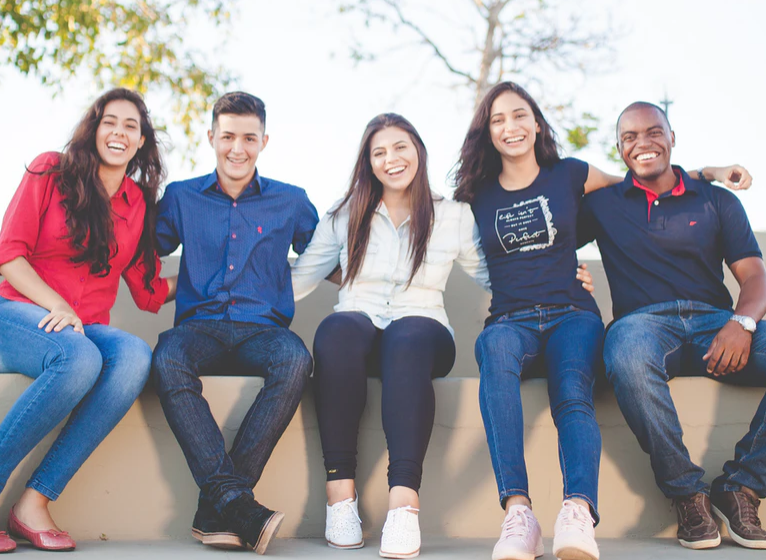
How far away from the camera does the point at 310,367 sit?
253 centimetres

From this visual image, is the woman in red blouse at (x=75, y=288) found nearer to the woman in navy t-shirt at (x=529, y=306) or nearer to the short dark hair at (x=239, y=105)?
the short dark hair at (x=239, y=105)

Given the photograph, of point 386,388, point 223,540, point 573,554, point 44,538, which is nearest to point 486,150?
point 386,388

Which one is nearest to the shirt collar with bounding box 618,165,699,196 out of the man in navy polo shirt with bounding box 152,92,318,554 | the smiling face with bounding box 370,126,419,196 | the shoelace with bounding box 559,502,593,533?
the smiling face with bounding box 370,126,419,196

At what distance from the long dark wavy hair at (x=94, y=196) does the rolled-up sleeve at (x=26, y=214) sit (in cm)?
5

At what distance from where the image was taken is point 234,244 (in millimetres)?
2838

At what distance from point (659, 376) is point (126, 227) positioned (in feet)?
6.33

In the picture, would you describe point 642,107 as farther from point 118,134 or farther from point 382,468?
point 118,134

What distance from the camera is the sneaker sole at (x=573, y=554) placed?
1.92m

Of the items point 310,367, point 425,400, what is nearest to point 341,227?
point 310,367

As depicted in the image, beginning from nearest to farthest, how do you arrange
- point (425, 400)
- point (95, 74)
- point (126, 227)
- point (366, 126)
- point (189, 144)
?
point (425, 400)
point (126, 227)
point (366, 126)
point (95, 74)
point (189, 144)

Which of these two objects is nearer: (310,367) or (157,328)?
(310,367)

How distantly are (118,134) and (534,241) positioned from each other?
1581 millimetres

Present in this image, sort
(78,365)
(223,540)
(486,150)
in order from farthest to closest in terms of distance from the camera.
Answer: (486,150)
(78,365)
(223,540)

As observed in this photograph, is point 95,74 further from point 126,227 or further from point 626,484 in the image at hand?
point 626,484
